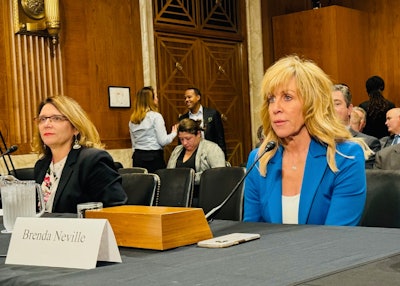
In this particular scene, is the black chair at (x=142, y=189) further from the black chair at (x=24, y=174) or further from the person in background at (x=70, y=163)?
the black chair at (x=24, y=174)

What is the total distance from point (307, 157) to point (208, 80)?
6564 mm

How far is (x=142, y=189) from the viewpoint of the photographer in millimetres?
3133

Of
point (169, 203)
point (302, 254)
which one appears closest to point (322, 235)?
point (302, 254)

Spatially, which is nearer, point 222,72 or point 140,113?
point 140,113

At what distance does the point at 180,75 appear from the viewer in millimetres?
8391

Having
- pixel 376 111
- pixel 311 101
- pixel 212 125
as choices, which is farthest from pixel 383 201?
pixel 376 111

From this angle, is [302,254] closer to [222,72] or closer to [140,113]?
[140,113]

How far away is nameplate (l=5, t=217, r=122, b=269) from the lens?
1391 mm

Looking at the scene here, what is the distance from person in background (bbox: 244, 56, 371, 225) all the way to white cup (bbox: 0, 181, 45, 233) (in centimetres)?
77

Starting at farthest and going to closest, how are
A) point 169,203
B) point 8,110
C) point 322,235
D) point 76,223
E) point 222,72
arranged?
point 222,72 < point 8,110 < point 169,203 < point 322,235 < point 76,223

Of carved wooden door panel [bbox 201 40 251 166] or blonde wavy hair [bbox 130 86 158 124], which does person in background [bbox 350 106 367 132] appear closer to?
blonde wavy hair [bbox 130 86 158 124]

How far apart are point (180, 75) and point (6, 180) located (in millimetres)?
6169

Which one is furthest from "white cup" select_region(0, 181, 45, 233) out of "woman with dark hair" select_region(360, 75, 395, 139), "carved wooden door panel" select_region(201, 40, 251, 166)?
"carved wooden door panel" select_region(201, 40, 251, 166)

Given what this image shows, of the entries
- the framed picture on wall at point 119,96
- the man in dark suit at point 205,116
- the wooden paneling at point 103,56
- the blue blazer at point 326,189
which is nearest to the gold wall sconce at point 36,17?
the wooden paneling at point 103,56
